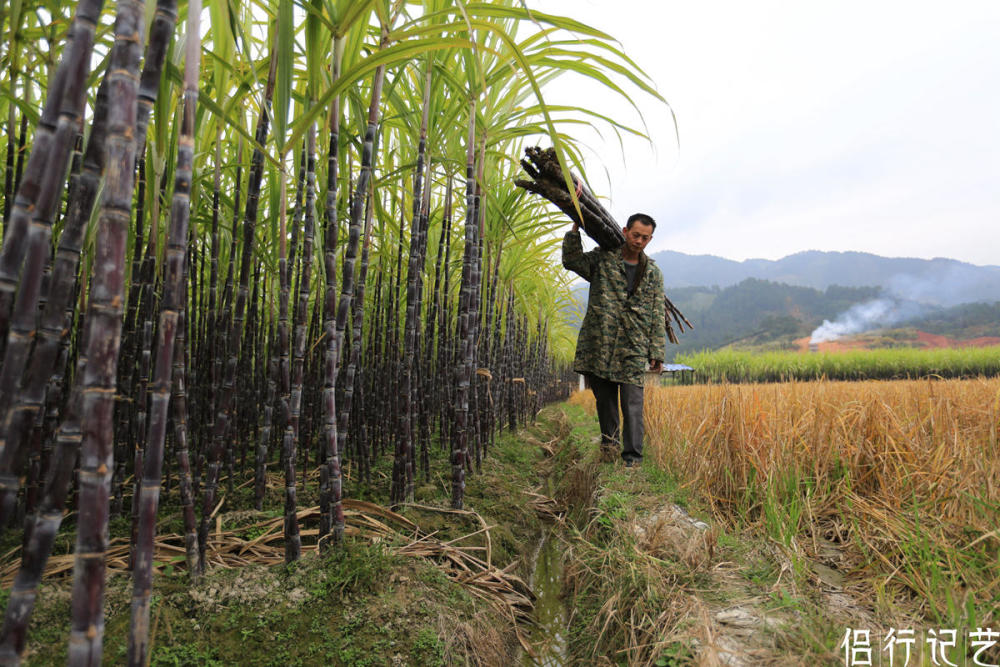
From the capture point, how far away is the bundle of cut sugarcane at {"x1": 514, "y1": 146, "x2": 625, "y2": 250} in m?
2.60

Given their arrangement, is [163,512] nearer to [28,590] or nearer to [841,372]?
[28,590]

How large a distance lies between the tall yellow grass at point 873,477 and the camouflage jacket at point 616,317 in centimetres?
54

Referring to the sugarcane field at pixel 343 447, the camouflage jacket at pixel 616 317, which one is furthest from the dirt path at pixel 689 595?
the camouflage jacket at pixel 616 317

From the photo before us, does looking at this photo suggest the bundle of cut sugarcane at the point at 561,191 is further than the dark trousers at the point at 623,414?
No

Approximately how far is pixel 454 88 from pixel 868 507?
2342 millimetres

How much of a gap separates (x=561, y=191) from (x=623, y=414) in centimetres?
147

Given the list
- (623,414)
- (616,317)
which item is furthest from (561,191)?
(623,414)

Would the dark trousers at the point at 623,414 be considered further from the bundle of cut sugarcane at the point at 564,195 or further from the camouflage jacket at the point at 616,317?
the bundle of cut sugarcane at the point at 564,195

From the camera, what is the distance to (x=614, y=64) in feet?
4.24

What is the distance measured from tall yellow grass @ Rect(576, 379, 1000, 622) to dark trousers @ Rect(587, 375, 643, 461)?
20 cm

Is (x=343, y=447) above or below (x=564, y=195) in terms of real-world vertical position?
below

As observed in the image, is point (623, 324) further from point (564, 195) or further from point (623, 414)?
point (564, 195)

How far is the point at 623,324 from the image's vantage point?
338 cm

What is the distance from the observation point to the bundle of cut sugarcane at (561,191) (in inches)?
102
